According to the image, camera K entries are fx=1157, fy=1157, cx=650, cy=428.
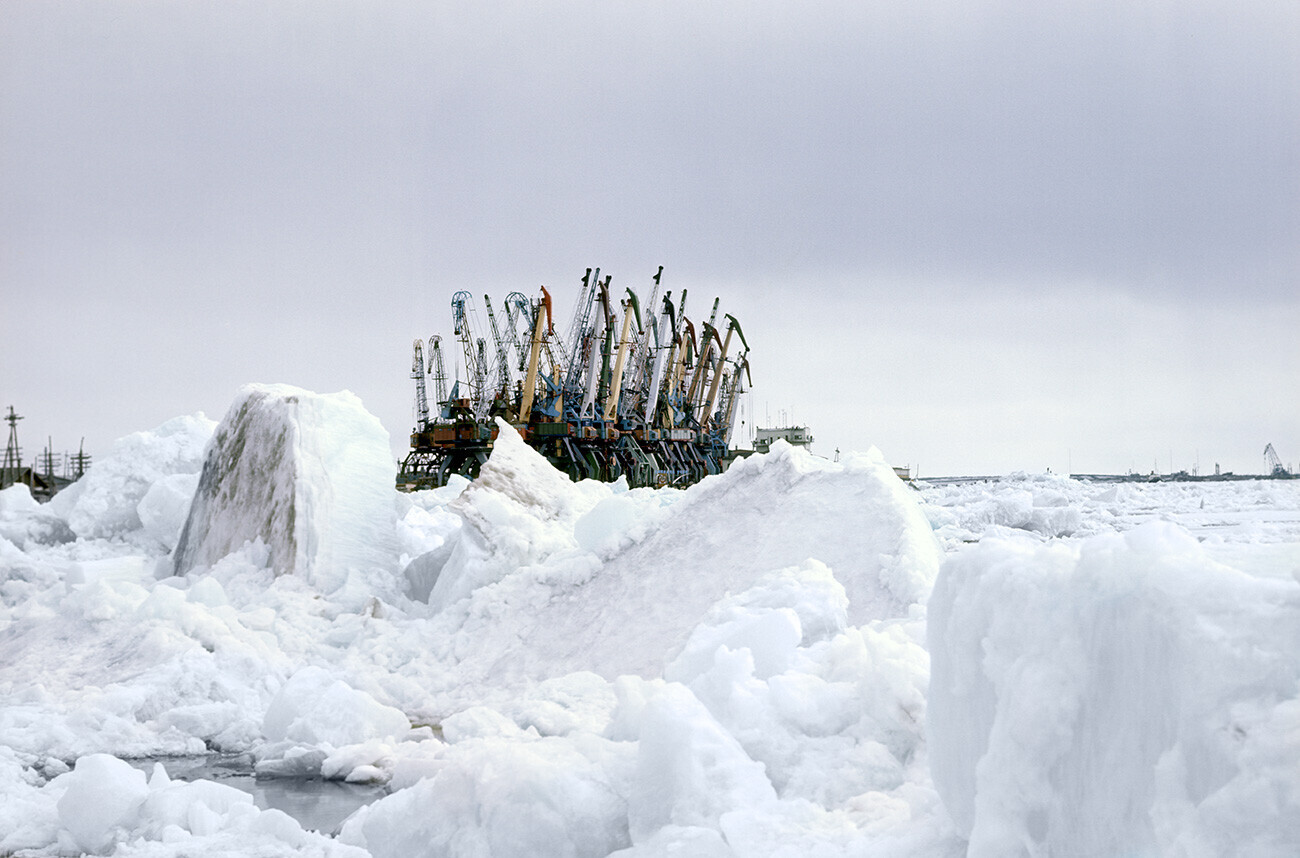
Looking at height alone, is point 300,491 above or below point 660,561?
above

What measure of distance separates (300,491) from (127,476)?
5481mm

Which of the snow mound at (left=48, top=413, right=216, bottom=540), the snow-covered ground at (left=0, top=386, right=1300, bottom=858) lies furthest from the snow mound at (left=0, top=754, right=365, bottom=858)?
the snow mound at (left=48, top=413, right=216, bottom=540)

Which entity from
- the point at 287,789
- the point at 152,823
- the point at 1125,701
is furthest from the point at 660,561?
the point at 1125,701

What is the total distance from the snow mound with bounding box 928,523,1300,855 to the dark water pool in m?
3.12

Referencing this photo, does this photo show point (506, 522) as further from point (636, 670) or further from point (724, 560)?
point (636, 670)

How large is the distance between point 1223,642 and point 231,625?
22.3 ft

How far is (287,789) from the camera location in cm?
570

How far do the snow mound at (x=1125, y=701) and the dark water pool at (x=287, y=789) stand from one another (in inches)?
123

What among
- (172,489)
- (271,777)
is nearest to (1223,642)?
(271,777)

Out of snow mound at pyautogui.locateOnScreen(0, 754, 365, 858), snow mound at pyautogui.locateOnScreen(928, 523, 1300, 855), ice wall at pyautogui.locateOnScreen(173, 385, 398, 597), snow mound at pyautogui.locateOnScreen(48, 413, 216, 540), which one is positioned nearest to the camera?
snow mound at pyautogui.locateOnScreen(928, 523, 1300, 855)

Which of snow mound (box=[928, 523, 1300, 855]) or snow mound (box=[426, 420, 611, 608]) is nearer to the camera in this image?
snow mound (box=[928, 523, 1300, 855])

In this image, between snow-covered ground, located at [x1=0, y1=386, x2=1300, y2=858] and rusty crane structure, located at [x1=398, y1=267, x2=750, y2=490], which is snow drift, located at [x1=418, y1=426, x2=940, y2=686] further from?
rusty crane structure, located at [x1=398, y1=267, x2=750, y2=490]

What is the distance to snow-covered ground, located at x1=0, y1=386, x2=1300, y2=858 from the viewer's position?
264 cm

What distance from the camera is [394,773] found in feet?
17.8
